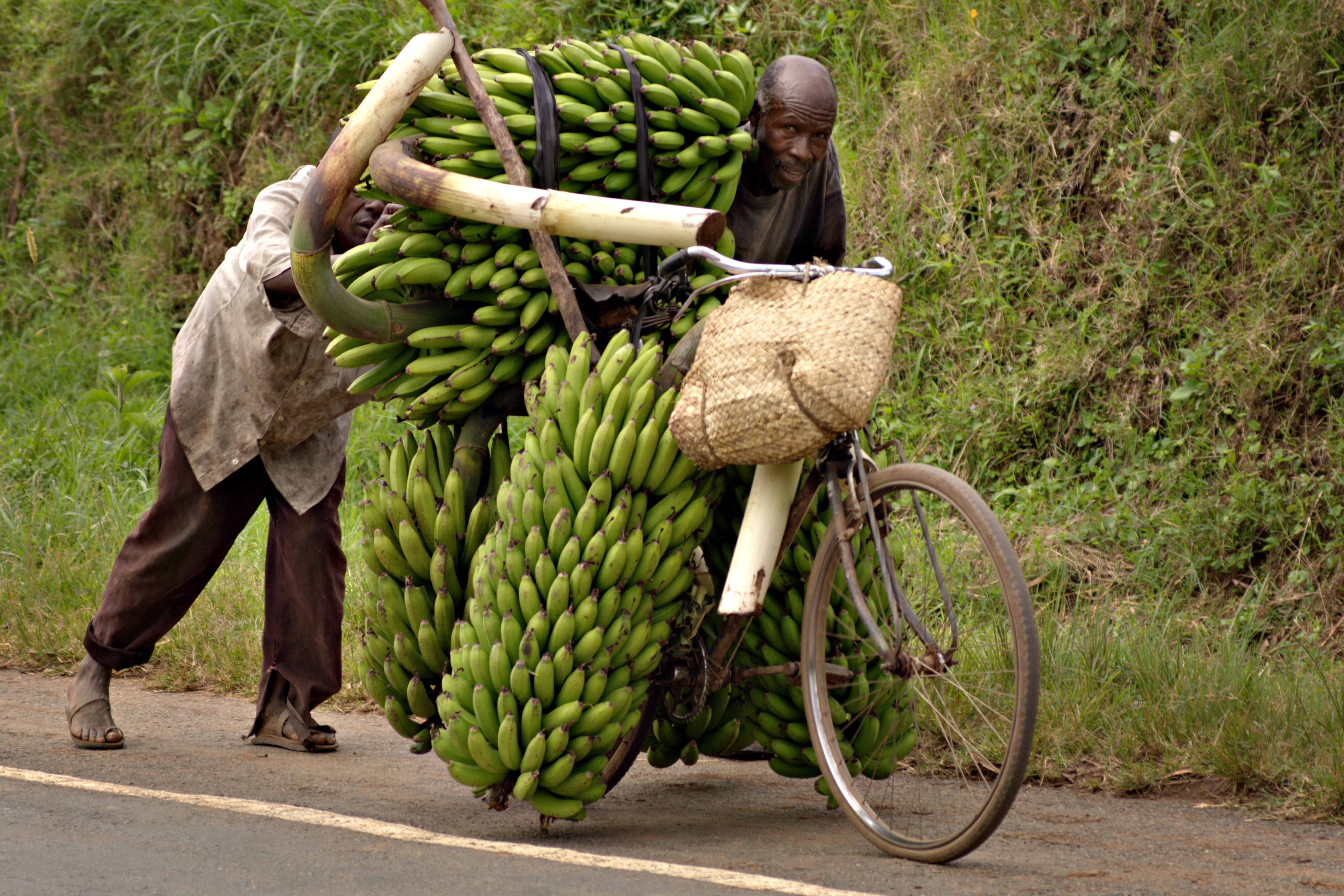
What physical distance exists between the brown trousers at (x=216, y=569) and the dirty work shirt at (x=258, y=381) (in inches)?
3.2

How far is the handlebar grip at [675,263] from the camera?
330 centimetres

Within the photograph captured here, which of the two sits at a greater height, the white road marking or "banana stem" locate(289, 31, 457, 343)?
"banana stem" locate(289, 31, 457, 343)

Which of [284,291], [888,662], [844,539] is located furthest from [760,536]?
[284,291]

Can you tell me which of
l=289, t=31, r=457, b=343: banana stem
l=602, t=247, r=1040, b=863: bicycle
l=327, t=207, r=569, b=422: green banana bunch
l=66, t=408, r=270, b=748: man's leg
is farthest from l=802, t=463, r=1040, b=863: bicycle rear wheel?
l=66, t=408, r=270, b=748: man's leg

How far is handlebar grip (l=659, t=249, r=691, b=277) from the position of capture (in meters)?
3.30

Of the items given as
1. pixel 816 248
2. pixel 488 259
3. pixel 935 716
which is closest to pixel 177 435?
pixel 488 259

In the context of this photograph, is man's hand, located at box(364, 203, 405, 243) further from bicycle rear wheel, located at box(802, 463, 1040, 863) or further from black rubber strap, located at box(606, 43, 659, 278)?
bicycle rear wheel, located at box(802, 463, 1040, 863)

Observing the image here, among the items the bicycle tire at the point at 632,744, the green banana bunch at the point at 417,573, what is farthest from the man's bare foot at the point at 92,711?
the bicycle tire at the point at 632,744

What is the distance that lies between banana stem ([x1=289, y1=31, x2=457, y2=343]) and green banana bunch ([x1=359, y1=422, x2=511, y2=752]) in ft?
1.73

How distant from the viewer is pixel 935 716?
12.3ft

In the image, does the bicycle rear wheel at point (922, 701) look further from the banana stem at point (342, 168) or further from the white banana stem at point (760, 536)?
the banana stem at point (342, 168)

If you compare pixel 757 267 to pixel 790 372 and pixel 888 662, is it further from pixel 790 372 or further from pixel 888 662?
pixel 888 662

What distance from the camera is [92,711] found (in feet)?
14.6

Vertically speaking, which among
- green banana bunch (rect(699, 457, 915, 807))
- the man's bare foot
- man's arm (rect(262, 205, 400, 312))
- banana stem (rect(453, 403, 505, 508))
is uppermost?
man's arm (rect(262, 205, 400, 312))
